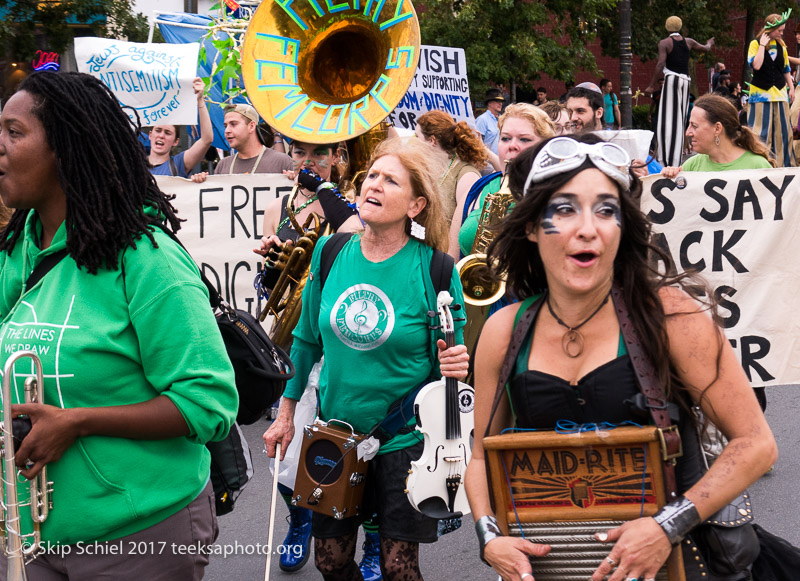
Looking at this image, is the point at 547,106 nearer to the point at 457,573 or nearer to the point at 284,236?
the point at 284,236

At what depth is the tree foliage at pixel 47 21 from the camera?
11.8 metres

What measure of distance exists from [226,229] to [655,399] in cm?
637

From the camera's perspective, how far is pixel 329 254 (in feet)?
13.3

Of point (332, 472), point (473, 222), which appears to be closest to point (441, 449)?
point (332, 472)

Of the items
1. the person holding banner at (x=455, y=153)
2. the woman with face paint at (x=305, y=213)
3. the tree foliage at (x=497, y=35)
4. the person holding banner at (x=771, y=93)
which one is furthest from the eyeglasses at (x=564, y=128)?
the tree foliage at (x=497, y=35)

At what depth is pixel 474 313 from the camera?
5.39m

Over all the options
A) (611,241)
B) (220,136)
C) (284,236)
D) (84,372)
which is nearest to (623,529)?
(611,241)

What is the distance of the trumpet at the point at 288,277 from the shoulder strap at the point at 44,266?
238 cm

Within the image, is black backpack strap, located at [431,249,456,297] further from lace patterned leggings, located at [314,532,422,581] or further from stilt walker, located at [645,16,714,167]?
stilt walker, located at [645,16,714,167]

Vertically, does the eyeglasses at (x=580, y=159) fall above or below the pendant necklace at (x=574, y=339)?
above

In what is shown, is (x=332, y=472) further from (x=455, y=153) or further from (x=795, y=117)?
(x=795, y=117)

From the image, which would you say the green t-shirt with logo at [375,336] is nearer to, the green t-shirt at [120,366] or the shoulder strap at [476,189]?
the green t-shirt at [120,366]

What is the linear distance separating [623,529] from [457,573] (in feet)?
9.14

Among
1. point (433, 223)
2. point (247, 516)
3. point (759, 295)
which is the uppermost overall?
point (433, 223)
